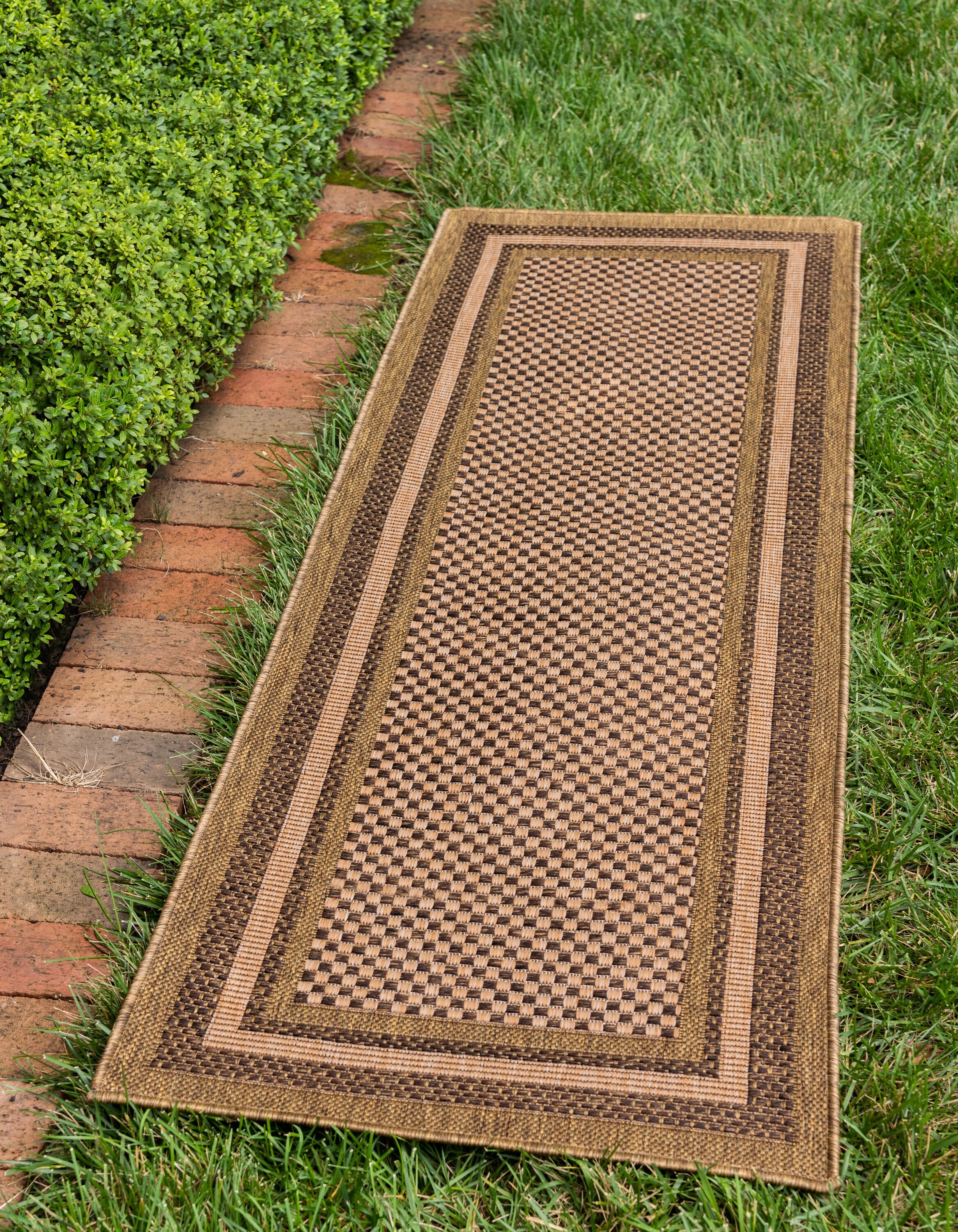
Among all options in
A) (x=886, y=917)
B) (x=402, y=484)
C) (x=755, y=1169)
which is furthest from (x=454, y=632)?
(x=755, y=1169)

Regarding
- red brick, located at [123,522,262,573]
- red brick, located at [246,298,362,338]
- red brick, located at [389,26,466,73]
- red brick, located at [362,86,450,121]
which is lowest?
red brick, located at [123,522,262,573]

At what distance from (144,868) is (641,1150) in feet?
3.24

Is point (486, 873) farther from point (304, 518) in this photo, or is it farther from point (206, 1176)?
point (304, 518)

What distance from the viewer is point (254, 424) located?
275 cm

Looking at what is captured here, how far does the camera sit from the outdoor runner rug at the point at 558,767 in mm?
1687

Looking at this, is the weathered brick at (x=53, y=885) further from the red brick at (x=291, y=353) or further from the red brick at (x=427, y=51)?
the red brick at (x=427, y=51)

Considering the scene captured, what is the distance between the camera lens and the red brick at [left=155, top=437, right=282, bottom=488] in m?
2.63

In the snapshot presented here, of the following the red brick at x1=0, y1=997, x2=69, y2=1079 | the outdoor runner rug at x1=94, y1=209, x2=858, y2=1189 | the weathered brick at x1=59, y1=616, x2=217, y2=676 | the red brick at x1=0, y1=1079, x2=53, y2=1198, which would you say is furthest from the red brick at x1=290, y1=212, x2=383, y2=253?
the red brick at x1=0, y1=1079, x2=53, y2=1198

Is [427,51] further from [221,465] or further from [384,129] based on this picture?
[221,465]

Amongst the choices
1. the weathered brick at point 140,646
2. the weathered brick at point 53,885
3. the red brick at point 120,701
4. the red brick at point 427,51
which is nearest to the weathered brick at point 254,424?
the weathered brick at point 140,646

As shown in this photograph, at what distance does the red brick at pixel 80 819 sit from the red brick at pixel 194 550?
1.87 feet

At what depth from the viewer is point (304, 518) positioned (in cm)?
248

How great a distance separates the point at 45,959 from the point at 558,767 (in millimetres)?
953

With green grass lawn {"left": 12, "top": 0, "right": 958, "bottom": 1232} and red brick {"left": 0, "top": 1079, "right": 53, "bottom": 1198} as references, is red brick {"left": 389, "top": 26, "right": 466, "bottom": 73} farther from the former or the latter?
red brick {"left": 0, "top": 1079, "right": 53, "bottom": 1198}
